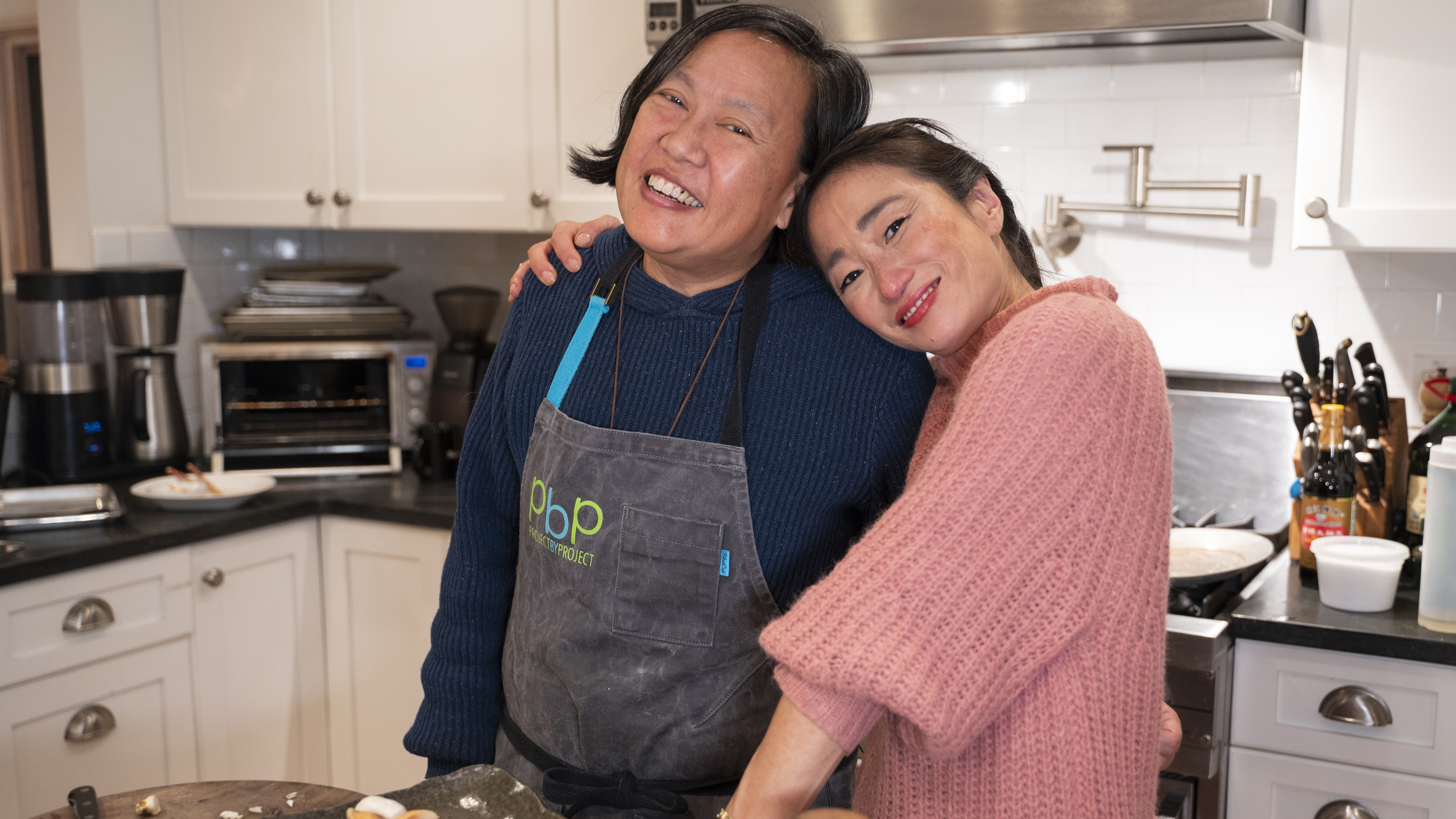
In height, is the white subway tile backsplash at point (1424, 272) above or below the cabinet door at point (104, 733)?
above

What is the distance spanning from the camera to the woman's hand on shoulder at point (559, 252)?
1.45 metres

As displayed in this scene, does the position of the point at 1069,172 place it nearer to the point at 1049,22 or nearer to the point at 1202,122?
the point at 1202,122

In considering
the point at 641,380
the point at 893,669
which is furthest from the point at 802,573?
the point at 893,669

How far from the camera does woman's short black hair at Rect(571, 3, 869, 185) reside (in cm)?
127

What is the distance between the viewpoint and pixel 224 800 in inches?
44.1

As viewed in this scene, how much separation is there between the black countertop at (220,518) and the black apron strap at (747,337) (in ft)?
4.15

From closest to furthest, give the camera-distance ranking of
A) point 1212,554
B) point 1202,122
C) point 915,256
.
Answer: point 915,256
point 1212,554
point 1202,122

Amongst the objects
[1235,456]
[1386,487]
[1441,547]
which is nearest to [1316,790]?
[1441,547]

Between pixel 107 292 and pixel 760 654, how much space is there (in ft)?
6.87

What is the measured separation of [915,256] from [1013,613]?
395 mm

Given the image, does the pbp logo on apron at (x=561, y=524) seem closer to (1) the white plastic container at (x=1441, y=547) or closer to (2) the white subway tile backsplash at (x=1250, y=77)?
(1) the white plastic container at (x=1441, y=547)

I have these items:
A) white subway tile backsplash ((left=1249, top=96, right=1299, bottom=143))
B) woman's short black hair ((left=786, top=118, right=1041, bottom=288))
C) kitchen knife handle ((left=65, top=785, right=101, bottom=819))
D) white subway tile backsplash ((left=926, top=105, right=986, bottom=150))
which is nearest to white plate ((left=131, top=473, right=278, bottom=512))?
kitchen knife handle ((left=65, top=785, right=101, bottom=819))

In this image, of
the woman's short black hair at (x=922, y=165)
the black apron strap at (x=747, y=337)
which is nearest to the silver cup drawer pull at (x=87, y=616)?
the black apron strap at (x=747, y=337)

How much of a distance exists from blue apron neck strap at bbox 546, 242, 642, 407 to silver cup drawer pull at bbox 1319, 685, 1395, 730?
1.27 m
